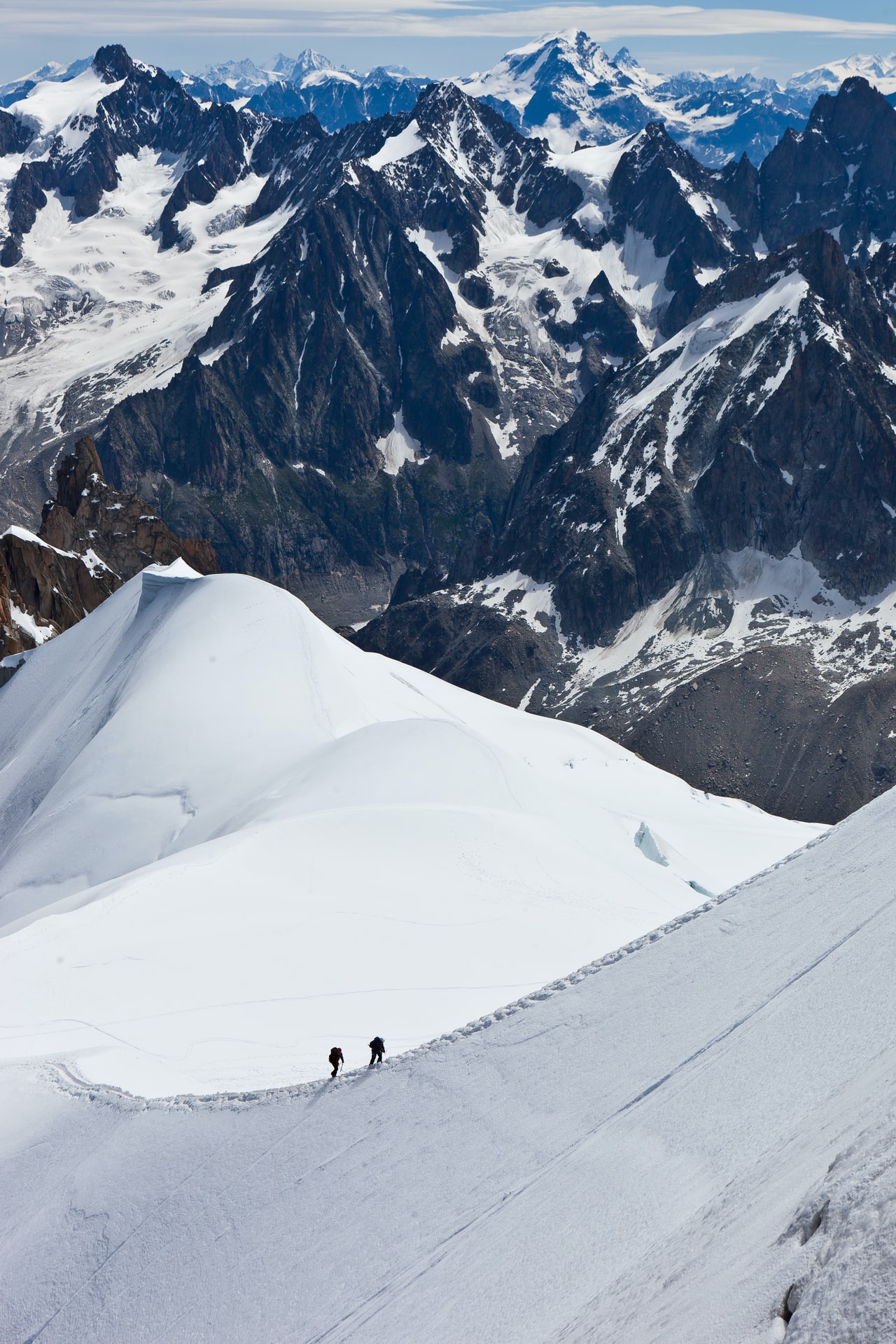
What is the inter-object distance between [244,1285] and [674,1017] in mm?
11731

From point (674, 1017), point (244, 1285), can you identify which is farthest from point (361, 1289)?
point (674, 1017)

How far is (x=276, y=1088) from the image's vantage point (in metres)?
29.6

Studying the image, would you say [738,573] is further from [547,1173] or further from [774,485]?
[547,1173]

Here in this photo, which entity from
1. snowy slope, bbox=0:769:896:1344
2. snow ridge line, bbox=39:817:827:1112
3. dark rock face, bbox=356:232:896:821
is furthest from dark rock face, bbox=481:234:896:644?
snowy slope, bbox=0:769:896:1344

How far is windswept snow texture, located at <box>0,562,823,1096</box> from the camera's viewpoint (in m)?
35.8

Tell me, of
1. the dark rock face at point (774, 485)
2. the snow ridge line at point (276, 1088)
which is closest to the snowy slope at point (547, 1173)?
the snow ridge line at point (276, 1088)

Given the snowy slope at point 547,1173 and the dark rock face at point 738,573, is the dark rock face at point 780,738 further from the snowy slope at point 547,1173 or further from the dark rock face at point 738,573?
the snowy slope at point 547,1173

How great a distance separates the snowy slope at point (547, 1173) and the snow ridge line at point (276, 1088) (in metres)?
0.11

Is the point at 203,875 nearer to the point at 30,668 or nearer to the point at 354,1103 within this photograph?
the point at 354,1103

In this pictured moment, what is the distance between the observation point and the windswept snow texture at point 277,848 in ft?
118

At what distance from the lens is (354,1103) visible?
91.1 feet

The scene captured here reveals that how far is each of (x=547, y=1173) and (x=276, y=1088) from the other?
932 centimetres

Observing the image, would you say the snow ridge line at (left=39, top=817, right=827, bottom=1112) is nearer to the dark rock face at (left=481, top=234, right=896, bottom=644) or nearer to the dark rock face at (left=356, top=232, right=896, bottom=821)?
the dark rock face at (left=356, top=232, right=896, bottom=821)

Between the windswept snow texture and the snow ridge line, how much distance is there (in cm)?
68
